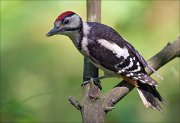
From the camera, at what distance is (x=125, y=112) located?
467 cm

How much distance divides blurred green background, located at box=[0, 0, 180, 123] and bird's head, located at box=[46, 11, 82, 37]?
121cm

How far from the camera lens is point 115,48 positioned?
3.73m

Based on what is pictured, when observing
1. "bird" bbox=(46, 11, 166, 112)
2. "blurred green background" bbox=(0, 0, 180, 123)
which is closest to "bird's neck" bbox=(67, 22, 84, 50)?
"bird" bbox=(46, 11, 166, 112)

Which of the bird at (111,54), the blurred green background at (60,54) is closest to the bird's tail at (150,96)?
the bird at (111,54)

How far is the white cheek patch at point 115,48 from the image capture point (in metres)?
3.72

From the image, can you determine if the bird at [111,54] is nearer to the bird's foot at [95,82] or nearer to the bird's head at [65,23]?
the bird's head at [65,23]

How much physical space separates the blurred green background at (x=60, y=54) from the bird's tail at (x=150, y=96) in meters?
0.95

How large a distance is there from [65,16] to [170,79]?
6.32ft

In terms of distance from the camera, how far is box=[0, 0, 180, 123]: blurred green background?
506cm

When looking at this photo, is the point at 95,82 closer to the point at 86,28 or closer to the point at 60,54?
the point at 86,28

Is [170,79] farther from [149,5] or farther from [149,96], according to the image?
[149,96]

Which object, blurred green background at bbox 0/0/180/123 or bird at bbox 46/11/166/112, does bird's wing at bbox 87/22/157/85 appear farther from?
blurred green background at bbox 0/0/180/123

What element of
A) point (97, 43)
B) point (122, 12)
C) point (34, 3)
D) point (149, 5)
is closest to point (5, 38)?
point (34, 3)

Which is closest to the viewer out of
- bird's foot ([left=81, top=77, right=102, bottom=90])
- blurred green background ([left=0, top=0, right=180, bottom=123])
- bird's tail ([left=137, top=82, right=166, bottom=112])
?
bird's foot ([left=81, top=77, right=102, bottom=90])
